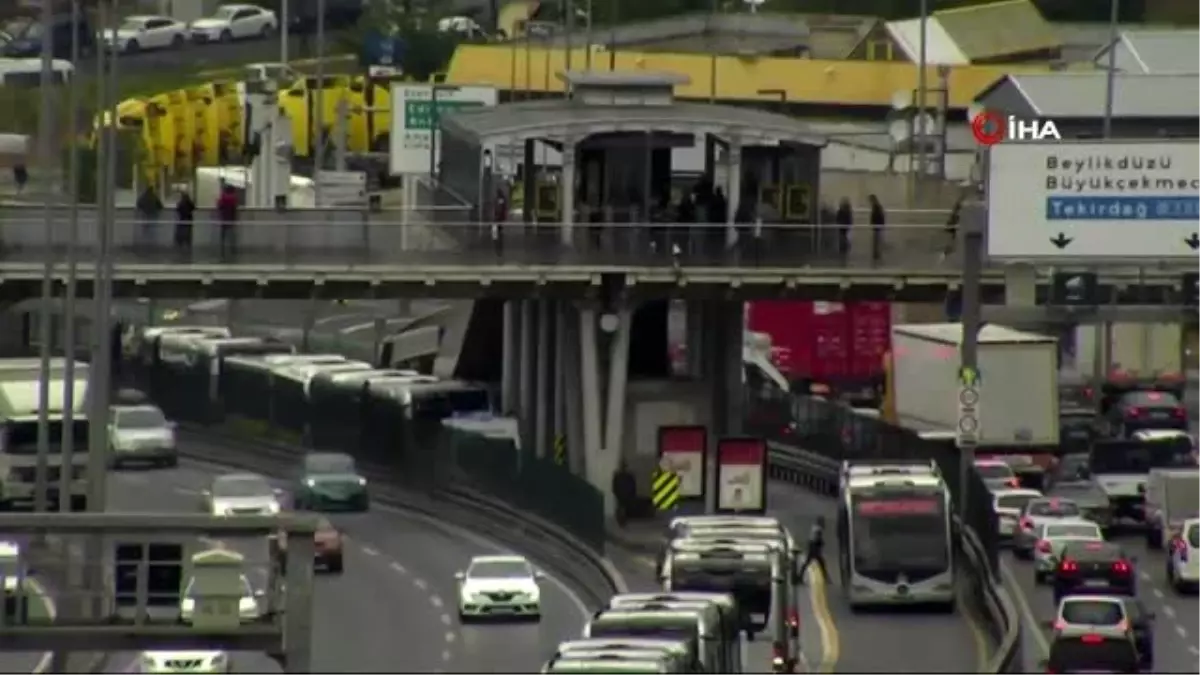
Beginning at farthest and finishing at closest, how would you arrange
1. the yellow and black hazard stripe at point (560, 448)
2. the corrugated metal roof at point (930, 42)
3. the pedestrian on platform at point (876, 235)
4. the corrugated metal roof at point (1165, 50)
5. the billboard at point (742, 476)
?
the corrugated metal roof at point (930, 42)
the corrugated metal roof at point (1165, 50)
the yellow and black hazard stripe at point (560, 448)
the pedestrian on platform at point (876, 235)
the billboard at point (742, 476)

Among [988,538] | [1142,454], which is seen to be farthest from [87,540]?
[1142,454]

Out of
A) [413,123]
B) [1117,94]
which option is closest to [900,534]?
[413,123]

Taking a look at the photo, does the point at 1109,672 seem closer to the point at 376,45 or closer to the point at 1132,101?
the point at 1132,101

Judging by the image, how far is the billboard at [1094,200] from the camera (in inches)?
2266

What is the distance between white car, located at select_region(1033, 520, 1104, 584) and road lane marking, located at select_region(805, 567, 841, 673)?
14.8 feet

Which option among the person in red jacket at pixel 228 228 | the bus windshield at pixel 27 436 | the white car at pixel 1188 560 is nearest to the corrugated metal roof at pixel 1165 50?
the person in red jacket at pixel 228 228

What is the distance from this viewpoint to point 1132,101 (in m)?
95.0

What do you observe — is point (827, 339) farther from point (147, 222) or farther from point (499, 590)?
point (499, 590)

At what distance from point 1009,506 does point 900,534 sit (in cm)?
1041

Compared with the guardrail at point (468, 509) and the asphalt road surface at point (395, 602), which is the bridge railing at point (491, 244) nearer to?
the guardrail at point (468, 509)

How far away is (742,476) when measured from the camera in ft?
190

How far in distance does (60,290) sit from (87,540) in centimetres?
2912

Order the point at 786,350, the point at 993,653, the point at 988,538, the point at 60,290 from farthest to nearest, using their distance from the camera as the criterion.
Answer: the point at 786,350 → the point at 60,290 → the point at 988,538 → the point at 993,653

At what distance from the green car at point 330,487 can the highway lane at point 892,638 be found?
9.06 metres
